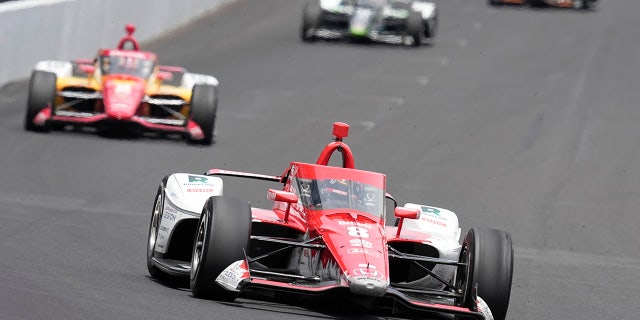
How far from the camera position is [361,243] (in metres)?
10.6

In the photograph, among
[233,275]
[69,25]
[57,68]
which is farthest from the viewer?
[69,25]

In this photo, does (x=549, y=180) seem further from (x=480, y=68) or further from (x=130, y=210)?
(x=480, y=68)

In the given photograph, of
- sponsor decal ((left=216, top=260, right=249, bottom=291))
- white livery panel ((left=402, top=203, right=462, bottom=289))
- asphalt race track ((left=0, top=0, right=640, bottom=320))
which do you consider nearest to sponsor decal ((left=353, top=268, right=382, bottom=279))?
asphalt race track ((left=0, top=0, right=640, bottom=320))

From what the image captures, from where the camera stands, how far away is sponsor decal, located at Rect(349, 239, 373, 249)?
10594mm

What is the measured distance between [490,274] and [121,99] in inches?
459

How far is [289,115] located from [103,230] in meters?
11.5

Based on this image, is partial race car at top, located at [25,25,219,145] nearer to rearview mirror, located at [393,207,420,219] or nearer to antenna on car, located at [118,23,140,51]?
antenna on car, located at [118,23,140,51]

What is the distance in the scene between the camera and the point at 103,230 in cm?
1485

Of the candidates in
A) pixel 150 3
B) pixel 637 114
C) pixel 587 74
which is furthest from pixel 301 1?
pixel 637 114

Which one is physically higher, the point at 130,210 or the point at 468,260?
the point at 468,260

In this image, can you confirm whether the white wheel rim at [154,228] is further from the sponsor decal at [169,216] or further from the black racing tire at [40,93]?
the black racing tire at [40,93]

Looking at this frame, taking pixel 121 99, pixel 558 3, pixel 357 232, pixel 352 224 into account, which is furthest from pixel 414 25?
pixel 357 232

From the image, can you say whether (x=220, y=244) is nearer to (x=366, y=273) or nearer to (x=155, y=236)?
(x=366, y=273)

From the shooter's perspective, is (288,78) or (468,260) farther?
(288,78)
